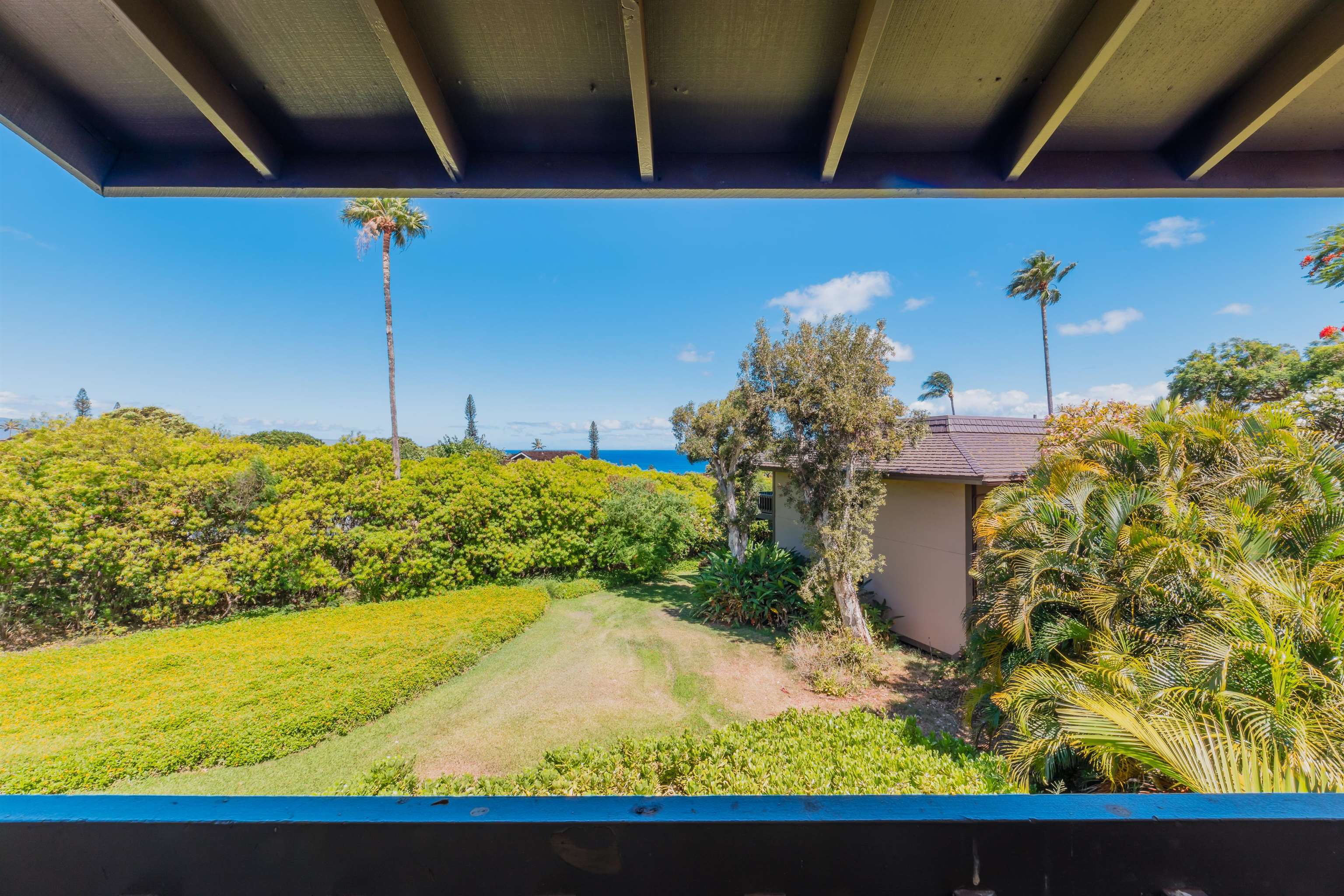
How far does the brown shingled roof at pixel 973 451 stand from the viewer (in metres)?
5.97

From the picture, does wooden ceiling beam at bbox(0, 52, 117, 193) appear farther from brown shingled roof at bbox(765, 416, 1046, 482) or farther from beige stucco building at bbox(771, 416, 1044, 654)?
beige stucco building at bbox(771, 416, 1044, 654)

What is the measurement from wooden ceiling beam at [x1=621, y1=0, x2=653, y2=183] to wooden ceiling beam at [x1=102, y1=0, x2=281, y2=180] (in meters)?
1.03

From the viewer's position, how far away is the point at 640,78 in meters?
1.13

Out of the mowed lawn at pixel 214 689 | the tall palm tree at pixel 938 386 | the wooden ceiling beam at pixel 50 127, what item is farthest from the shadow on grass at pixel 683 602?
the tall palm tree at pixel 938 386

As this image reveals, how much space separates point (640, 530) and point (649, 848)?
9.00m

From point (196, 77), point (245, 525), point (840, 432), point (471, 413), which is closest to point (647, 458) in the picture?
point (471, 413)

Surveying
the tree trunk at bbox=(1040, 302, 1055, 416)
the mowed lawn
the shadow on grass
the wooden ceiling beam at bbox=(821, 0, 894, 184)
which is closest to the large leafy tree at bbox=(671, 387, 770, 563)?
the shadow on grass

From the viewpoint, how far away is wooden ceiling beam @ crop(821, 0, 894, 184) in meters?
1.01

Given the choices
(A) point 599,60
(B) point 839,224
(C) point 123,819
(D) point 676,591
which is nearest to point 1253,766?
(C) point 123,819

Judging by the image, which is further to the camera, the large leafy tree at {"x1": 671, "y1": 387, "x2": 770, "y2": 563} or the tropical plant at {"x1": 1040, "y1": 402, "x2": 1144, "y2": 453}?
the large leafy tree at {"x1": 671, "y1": 387, "x2": 770, "y2": 563}

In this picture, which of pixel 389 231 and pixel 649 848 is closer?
pixel 649 848

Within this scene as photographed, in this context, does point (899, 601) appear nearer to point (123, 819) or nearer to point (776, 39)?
point (776, 39)

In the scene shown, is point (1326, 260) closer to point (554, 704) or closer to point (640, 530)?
point (640, 530)

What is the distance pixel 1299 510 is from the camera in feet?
9.48
